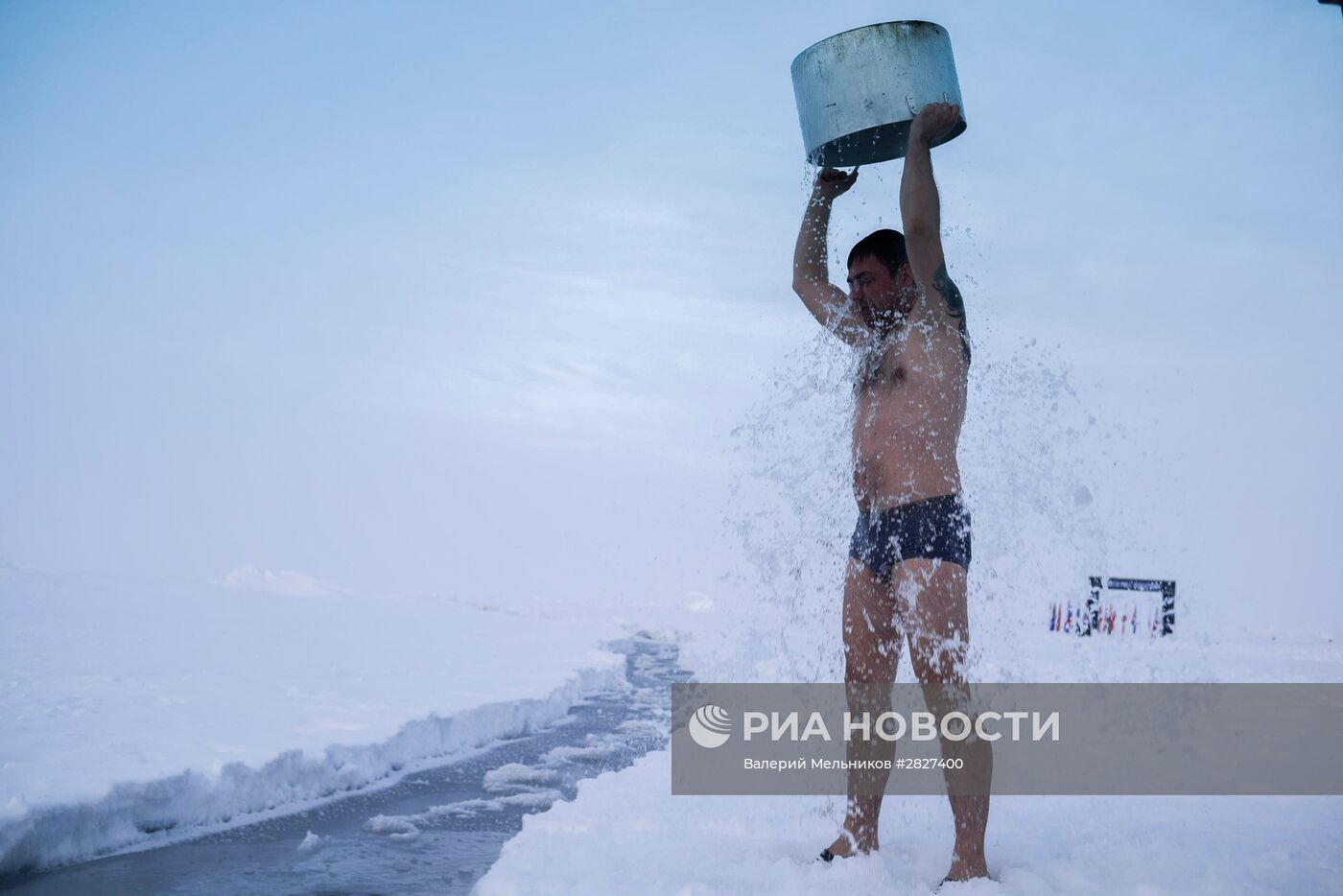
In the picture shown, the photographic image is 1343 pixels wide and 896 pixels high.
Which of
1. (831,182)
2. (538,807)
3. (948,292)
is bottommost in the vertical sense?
(538,807)

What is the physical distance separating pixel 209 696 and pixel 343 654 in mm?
2955

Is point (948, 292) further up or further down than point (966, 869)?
further up

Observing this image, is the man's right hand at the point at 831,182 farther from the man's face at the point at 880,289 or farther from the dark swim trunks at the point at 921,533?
the dark swim trunks at the point at 921,533

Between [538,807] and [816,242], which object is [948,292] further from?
[538,807]

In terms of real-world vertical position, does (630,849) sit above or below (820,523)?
below

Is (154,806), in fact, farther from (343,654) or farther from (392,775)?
(343,654)

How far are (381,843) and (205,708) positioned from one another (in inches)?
88.9

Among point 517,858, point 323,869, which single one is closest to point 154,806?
point 323,869

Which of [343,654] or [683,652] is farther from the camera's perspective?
[683,652]

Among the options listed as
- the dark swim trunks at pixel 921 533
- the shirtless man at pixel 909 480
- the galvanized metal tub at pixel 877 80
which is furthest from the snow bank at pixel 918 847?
the galvanized metal tub at pixel 877 80

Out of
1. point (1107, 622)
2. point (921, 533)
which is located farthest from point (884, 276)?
point (1107, 622)

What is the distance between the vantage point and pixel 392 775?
419 centimetres

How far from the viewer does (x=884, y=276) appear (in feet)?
7.95

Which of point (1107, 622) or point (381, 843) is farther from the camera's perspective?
point (1107, 622)
